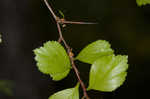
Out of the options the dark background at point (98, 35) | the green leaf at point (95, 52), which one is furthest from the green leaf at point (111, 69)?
the dark background at point (98, 35)

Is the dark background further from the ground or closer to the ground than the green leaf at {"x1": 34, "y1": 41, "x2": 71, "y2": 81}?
closer to the ground

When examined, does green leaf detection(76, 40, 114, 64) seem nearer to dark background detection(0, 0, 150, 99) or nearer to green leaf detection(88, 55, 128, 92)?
green leaf detection(88, 55, 128, 92)

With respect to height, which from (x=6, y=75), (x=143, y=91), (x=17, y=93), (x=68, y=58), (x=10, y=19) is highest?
(x=68, y=58)

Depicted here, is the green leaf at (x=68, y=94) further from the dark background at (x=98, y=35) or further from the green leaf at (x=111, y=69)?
the dark background at (x=98, y=35)

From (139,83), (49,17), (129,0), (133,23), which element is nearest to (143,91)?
(139,83)

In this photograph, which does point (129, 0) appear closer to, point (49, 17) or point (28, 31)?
point (49, 17)

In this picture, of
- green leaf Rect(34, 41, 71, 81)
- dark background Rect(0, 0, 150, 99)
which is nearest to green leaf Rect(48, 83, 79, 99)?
green leaf Rect(34, 41, 71, 81)
